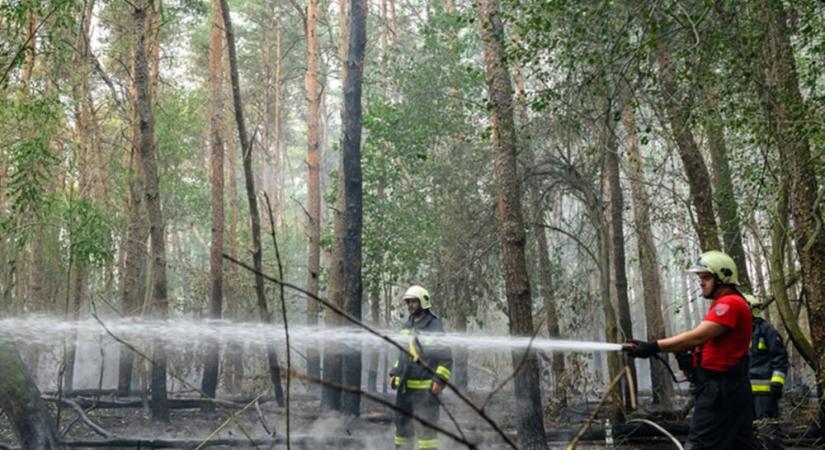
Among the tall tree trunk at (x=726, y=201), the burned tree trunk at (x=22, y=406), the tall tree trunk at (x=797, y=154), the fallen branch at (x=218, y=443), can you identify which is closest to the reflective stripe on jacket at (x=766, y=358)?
the tall tree trunk at (x=797, y=154)

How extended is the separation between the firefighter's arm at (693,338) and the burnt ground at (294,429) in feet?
11.4

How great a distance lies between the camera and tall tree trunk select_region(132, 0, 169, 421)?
14016 millimetres

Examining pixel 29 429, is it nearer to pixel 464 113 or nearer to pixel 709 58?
pixel 709 58

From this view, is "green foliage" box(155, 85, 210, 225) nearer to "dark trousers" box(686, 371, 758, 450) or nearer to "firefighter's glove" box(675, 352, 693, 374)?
"firefighter's glove" box(675, 352, 693, 374)

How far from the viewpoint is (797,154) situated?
8648mm

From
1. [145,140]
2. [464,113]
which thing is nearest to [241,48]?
[464,113]

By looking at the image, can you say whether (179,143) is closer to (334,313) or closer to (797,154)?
(334,313)

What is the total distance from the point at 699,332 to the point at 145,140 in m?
11.4

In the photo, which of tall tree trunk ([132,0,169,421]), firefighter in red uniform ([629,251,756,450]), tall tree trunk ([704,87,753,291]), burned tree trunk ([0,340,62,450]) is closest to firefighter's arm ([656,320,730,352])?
firefighter in red uniform ([629,251,756,450])

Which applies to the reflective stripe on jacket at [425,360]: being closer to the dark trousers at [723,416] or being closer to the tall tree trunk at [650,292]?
the dark trousers at [723,416]

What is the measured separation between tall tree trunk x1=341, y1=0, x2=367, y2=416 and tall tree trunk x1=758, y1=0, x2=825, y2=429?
7.43 metres

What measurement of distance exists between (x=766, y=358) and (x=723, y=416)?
13.4 feet

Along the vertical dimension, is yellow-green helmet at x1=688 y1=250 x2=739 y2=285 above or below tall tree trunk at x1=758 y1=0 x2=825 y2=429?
below

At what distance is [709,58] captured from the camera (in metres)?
8.34
